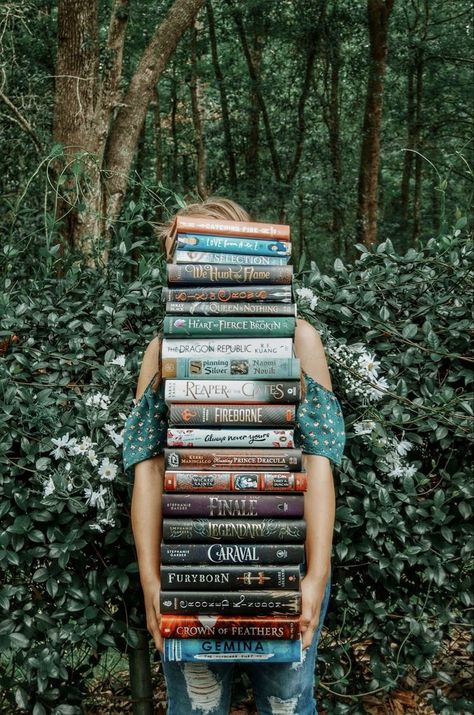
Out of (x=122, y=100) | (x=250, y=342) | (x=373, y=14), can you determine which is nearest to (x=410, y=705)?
(x=250, y=342)

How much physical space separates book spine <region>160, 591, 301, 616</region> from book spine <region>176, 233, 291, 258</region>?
0.78 m

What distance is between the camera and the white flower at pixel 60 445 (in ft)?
8.02

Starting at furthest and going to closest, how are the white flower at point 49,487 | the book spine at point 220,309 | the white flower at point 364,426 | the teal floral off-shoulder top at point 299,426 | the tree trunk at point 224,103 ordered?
the tree trunk at point 224,103 < the white flower at point 364,426 < the white flower at point 49,487 < the teal floral off-shoulder top at point 299,426 < the book spine at point 220,309

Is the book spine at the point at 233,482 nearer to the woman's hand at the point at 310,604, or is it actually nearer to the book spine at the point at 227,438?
the book spine at the point at 227,438

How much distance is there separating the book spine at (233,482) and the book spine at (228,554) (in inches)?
4.9

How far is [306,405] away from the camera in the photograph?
2012 millimetres

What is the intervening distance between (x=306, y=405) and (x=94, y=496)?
767 millimetres

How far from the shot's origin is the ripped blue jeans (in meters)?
1.91

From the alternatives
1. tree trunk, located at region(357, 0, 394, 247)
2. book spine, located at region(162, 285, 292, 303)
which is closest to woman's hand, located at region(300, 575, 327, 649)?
book spine, located at region(162, 285, 292, 303)

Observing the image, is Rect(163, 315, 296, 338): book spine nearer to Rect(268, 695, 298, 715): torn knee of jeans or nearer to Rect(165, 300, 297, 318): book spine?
Rect(165, 300, 297, 318): book spine

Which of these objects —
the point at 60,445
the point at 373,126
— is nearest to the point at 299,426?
the point at 60,445

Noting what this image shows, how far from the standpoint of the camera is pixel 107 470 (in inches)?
95.1

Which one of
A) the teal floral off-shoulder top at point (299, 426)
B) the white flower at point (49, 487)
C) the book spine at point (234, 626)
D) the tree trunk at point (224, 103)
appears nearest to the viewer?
the book spine at point (234, 626)

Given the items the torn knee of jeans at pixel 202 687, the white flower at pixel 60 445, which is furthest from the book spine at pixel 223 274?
the torn knee of jeans at pixel 202 687
